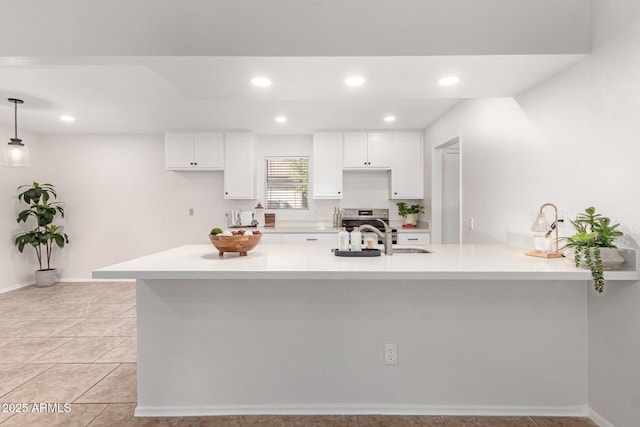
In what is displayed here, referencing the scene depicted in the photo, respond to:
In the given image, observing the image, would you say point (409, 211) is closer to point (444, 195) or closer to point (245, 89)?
point (444, 195)

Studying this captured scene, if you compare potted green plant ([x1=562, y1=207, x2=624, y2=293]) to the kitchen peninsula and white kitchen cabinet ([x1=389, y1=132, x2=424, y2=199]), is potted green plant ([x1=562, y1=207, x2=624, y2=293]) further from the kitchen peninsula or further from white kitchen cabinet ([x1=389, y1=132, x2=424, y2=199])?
white kitchen cabinet ([x1=389, y1=132, x2=424, y2=199])

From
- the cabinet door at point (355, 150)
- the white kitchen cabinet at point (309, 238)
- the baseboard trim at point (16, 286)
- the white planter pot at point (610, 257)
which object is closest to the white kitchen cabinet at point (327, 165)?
the cabinet door at point (355, 150)

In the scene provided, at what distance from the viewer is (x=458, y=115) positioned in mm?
3818

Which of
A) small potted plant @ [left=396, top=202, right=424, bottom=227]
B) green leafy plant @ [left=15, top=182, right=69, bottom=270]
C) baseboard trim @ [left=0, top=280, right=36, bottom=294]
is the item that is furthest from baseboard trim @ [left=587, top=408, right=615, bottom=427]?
baseboard trim @ [left=0, top=280, right=36, bottom=294]

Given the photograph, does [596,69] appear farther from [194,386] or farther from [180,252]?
[194,386]

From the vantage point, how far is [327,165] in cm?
516

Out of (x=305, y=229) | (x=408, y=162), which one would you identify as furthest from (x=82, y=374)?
(x=408, y=162)

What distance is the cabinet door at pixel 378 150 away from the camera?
5137 mm

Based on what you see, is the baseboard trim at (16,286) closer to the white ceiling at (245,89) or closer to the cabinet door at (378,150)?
the white ceiling at (245,89)

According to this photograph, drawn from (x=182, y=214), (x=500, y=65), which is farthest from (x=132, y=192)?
(x=500, y=65)

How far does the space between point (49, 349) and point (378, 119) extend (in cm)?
422

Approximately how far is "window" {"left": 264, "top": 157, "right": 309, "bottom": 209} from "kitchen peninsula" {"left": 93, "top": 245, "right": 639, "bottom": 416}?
3.44 m

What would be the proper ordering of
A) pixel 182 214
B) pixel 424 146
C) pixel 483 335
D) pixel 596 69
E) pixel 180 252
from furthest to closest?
pixel 182 214 < pixel 424 146 < pixel 180 252 < pixel 483 335 < pixel 596 69

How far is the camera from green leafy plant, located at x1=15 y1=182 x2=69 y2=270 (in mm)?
5148
